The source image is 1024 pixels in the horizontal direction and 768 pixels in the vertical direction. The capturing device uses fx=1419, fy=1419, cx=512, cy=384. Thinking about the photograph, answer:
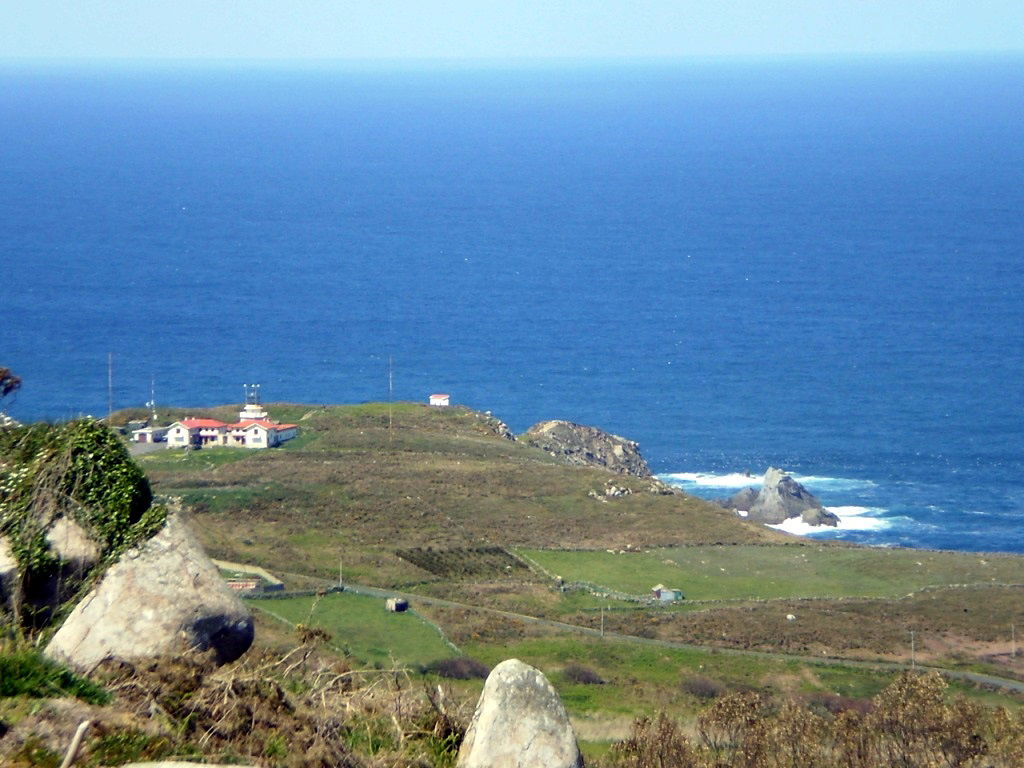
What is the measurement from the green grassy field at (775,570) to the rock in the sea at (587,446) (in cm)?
2020

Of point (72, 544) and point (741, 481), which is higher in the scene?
point (72, 544)

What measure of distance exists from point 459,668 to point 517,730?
15545 mm

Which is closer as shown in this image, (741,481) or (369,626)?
(369,626)

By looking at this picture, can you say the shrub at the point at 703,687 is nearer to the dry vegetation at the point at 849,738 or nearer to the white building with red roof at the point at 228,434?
the dry vegetation at the point at 849,738

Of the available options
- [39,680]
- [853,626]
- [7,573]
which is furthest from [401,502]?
[39,680]

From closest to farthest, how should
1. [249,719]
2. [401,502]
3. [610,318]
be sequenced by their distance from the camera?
[249,719]
[401,502]
[610,318]

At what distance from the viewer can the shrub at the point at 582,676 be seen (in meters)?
28.4

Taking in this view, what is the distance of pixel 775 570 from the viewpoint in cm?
4241

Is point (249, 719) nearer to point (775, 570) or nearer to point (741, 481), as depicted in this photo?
point (775, 570)

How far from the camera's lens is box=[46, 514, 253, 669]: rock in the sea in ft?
36.0

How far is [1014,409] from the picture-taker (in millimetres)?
81062

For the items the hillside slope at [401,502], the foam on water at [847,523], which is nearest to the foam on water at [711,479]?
the foam on water at [847,523]

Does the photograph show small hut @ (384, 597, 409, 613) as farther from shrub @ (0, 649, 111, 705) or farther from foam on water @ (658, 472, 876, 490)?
foam on water @ (658, 472, 876, 490)

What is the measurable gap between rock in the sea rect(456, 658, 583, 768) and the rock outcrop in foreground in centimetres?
4916
